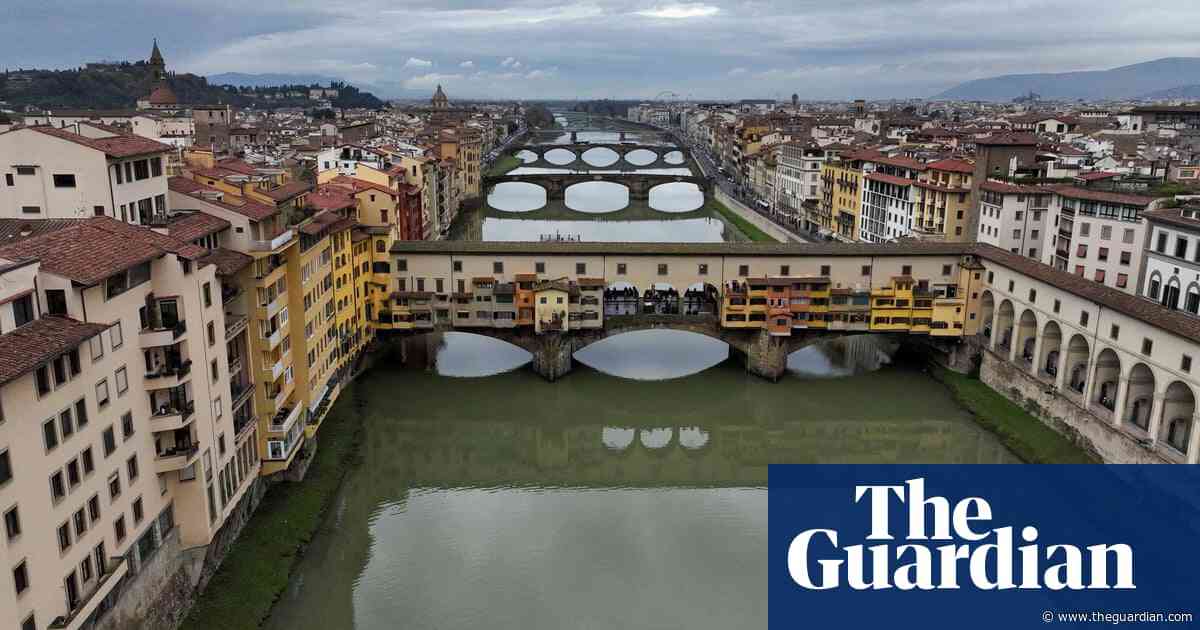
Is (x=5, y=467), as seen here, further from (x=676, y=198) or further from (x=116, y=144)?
(x=676, y=198)

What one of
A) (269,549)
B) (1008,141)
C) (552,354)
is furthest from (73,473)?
(1008,141)

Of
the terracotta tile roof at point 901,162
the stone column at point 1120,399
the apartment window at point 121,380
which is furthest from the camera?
the terracotta tile roof at point 901,162

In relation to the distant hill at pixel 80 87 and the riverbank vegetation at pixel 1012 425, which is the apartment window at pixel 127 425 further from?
the distant hill at pixel 80 87

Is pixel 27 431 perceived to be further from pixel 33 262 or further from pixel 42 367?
pixel 33 262

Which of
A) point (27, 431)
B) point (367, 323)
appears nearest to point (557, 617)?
point (27, 431)

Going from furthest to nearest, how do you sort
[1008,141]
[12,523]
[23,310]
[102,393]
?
[1008,141] < [102,393] < [23,310] < [12,523]

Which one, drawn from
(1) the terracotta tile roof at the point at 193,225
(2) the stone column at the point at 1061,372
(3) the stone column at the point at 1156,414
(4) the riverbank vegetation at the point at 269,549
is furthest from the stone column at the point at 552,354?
(3) the stone column at the point at 1156,414
